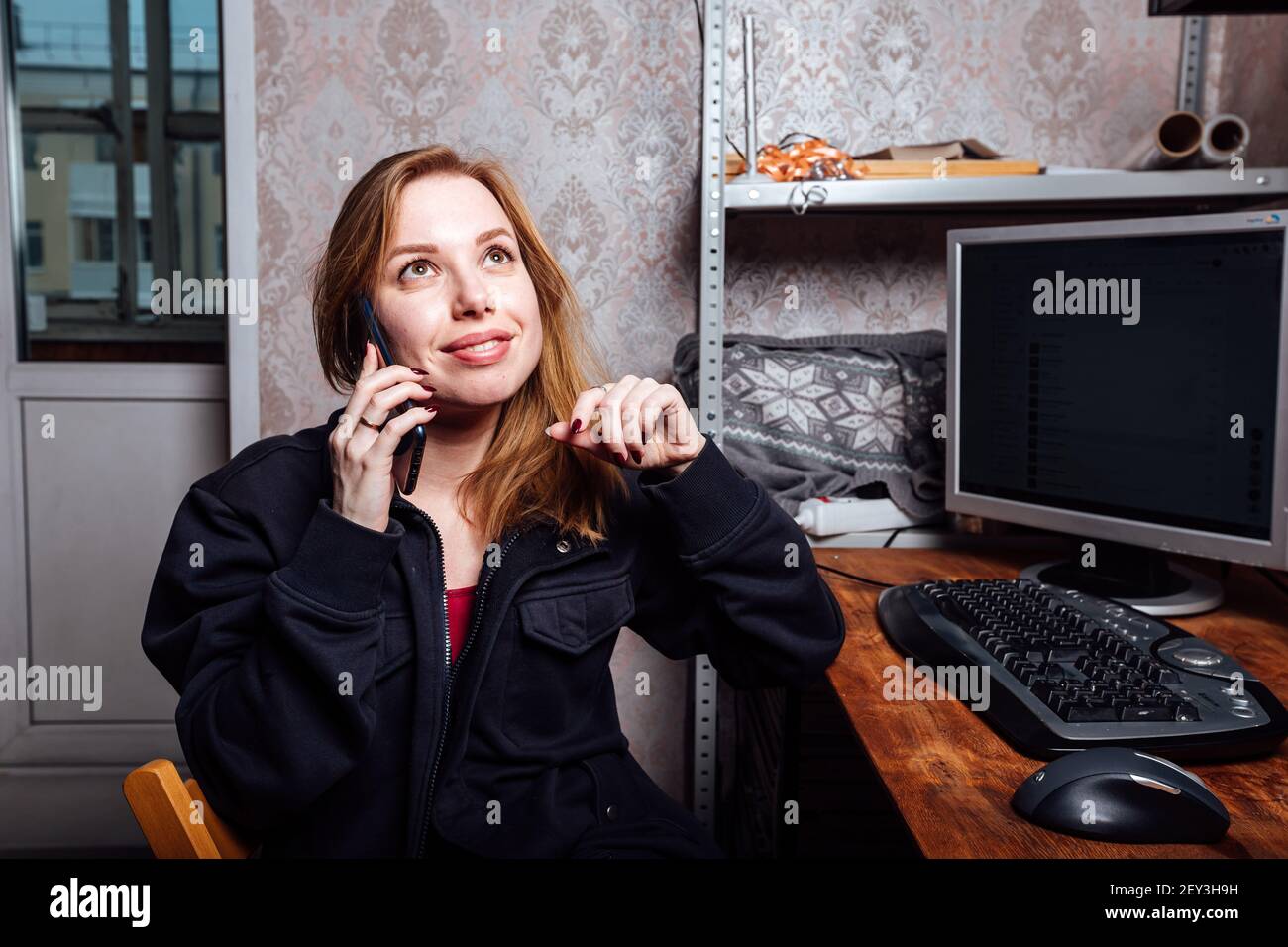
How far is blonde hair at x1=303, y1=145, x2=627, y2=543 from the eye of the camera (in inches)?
40.8

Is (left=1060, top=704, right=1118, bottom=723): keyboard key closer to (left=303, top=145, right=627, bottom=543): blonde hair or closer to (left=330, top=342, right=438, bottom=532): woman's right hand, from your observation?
(left=303, top=145, right=627, bottom=543): blonde hair

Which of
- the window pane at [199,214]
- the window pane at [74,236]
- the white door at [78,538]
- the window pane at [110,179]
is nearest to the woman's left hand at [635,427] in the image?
the white door at [78,538]

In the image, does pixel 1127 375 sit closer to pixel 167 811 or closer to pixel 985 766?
pixel 985 766

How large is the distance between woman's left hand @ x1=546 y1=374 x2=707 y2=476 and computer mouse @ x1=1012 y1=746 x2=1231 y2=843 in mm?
444

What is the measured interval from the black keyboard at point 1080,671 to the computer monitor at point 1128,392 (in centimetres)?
16

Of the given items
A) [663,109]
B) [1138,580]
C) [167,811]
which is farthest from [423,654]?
[663,109]

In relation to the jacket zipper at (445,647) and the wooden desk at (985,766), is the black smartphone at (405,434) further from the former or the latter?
the wooden desk at (985,766)

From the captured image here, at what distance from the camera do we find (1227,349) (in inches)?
47.6

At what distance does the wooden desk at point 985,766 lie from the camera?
706 millimetres

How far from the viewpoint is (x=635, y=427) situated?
0.96 m

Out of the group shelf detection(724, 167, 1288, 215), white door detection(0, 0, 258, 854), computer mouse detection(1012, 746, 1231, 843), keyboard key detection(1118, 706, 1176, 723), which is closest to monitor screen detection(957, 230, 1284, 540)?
shelf detection(724, 167, 1288, 215)

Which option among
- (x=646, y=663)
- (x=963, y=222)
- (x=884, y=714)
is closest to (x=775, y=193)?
(x=963, y=222)
